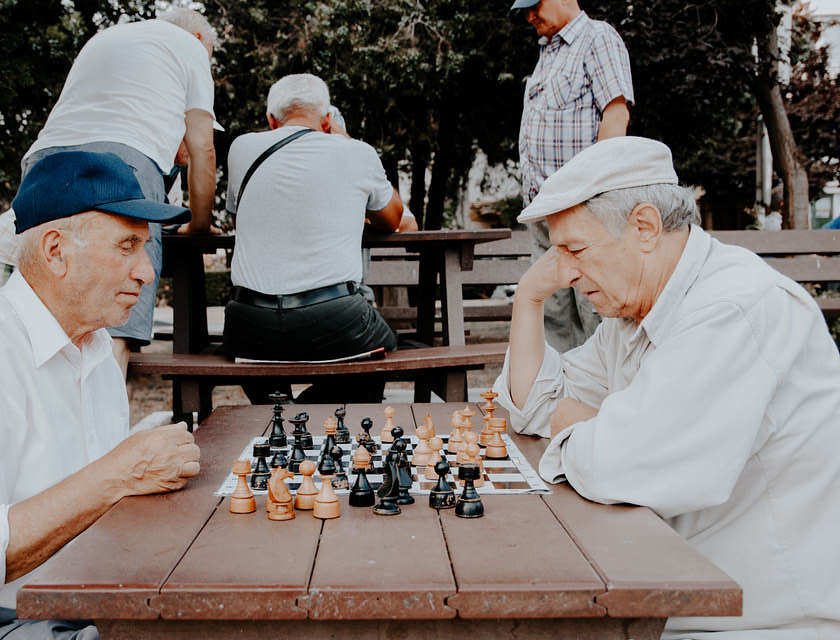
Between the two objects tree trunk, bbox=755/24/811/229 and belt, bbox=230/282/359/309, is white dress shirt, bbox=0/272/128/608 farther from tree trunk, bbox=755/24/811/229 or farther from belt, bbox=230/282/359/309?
tree trunk, bbox=755/24/811/229

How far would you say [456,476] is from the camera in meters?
1.94

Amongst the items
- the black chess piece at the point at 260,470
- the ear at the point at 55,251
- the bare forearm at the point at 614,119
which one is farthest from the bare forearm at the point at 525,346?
the bare forearm at the point at 614,119

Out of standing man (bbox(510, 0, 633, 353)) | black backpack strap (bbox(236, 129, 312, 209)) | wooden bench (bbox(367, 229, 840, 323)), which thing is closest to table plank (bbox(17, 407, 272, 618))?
black backpack strap (bbox(236, 129, 312, 209))

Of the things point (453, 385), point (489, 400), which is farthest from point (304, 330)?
point (489, 400)

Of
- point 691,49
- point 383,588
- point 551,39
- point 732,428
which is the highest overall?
point 691,49

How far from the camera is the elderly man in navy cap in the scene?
175 centimetres

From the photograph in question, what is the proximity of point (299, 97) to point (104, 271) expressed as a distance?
2199 millimetres

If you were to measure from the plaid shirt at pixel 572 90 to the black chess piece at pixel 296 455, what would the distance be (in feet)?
10.2

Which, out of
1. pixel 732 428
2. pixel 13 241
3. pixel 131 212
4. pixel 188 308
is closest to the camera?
pixel 732 428

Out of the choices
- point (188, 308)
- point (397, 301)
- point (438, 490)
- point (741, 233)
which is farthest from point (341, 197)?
point (397, 301)

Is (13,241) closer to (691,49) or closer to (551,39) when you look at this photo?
(551,39)

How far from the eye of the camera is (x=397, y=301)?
10.8 metres

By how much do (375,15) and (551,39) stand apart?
18.9 feet

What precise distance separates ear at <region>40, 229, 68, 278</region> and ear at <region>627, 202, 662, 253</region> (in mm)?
1460
